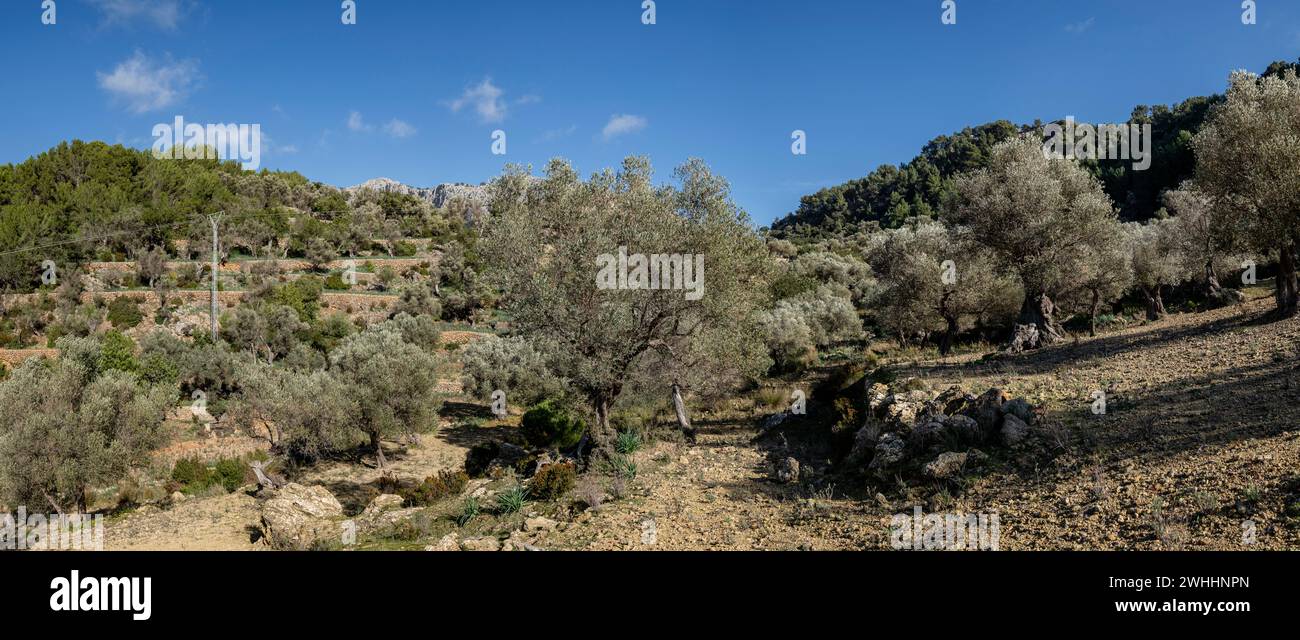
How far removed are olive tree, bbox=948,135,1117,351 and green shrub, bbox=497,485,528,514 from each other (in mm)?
19227

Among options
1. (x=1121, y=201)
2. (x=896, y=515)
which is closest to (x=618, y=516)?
(x=896, y=515)

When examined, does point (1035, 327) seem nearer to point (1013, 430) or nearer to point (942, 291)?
point (942, 291)

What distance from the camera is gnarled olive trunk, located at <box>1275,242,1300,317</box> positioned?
17484 millimetres

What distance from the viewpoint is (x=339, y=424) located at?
25.2 meters

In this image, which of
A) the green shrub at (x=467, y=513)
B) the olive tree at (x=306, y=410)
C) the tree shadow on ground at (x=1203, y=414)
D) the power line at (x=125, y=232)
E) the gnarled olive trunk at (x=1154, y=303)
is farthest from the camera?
the power line at (x=125, y=232)

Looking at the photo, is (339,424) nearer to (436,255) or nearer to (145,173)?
(436,255)

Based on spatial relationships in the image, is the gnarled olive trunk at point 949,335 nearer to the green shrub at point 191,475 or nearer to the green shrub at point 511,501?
the green shrub at point 511,501

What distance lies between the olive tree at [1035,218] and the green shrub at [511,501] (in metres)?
19.2

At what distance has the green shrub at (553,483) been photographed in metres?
15.4

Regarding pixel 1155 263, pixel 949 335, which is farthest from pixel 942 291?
pixel 1155 263

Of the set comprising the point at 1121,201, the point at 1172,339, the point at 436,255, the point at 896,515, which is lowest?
the point at 896,515

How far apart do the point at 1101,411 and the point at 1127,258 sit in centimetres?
1965

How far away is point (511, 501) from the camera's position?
47.9ft

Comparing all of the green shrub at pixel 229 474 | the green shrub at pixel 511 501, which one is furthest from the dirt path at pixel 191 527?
the green shrub at pixel 511 501
